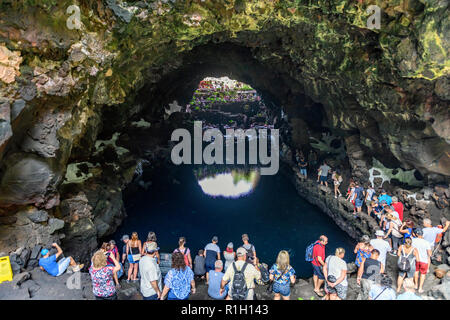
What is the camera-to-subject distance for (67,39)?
23.2 ft

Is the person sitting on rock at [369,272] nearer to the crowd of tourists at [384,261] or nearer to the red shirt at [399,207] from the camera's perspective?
the crowd of tourists at [384,261]

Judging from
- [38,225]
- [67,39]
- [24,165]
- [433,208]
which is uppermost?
[67,39]

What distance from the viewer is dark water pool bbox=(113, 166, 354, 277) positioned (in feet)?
35.4

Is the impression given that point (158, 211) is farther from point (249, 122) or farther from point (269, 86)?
point (249, 122)

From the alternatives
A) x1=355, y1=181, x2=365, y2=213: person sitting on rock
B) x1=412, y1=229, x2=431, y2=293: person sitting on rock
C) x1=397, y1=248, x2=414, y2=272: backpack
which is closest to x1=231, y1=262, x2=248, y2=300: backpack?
x1=397, y1=248, x2=414, y2=272: backpack

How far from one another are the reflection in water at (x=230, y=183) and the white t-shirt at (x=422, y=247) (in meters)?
9.96

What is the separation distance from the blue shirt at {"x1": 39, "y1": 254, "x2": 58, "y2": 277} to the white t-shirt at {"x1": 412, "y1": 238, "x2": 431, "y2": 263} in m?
7.91

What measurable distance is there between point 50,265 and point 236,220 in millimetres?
7417

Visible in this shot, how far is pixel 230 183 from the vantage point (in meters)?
18.7

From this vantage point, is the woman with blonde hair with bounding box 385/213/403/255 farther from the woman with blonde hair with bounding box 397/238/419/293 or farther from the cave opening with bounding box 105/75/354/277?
the woman with blonde hair with bounding box 397/238/419/293

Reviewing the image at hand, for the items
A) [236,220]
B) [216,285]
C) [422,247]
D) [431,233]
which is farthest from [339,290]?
[236,220]

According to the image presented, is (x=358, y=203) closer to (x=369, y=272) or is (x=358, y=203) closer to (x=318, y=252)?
(x=369, y=272)
